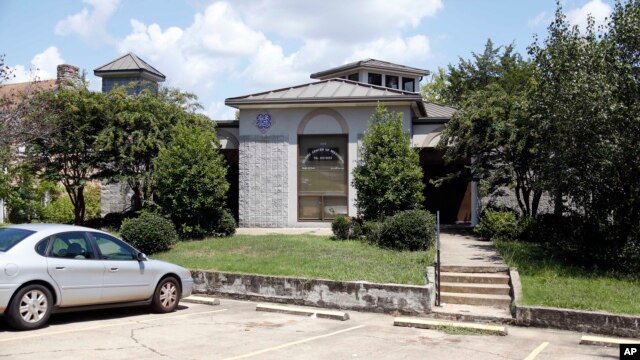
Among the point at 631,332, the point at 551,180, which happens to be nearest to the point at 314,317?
the point at 631,332

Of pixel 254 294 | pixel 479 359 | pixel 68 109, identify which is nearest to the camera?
pixel 479 359

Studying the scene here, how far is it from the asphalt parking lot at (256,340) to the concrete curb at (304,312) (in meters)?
0.21

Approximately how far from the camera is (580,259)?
13.7m

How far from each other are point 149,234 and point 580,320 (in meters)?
10.8

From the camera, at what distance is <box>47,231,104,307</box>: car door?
8.72 m

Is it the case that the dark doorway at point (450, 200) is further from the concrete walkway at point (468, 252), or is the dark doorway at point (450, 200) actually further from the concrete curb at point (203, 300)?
the concrete curb at point (203, 300)

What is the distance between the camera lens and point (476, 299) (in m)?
11.3

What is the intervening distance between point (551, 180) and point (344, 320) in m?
6.24

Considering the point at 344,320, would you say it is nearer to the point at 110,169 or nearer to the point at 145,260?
the point at 145,260

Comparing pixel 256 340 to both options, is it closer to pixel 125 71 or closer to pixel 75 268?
pixel 75 268

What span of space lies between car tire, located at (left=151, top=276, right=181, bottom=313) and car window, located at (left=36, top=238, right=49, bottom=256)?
2.14 metres

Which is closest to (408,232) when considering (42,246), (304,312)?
(304,312)

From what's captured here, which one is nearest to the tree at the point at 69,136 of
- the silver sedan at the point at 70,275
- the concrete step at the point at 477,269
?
the silver sedan at the point at 70,275

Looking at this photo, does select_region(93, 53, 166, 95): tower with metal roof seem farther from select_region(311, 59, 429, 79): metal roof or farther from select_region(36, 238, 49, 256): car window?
select_region(36, 238, 49, 256): car window
